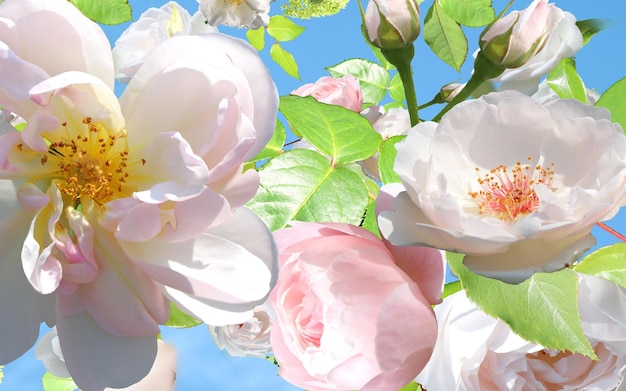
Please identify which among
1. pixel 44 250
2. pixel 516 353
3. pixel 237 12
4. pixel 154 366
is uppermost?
pixel 44 250

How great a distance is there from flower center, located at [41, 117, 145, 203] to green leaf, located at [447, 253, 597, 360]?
205 millimetres

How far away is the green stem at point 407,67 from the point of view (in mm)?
583

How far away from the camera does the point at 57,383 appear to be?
0.92m

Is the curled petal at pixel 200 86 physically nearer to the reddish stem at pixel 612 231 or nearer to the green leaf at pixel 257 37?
the reddish stem at pixel 612 231

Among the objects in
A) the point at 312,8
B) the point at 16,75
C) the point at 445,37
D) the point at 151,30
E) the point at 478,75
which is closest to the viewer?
the point at 16,75

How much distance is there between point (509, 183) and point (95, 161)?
0.84 ft

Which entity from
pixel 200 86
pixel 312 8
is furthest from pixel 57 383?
pixel 312 8

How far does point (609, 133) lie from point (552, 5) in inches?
6.8

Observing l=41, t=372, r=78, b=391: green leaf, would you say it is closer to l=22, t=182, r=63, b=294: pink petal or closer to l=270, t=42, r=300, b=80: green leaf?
l=22, t=182, r=63, b=294: pink petal

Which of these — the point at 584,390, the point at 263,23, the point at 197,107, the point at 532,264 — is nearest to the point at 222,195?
→ the point at 197,107

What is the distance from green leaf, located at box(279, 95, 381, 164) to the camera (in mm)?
563

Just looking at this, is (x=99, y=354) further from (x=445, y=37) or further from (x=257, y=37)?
(x=257, y=37)

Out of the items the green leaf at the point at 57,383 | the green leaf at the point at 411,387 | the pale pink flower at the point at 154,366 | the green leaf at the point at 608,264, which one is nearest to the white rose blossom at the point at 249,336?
the pale pink flower at the point at 154,366

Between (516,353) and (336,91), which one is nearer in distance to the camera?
(516,353)
